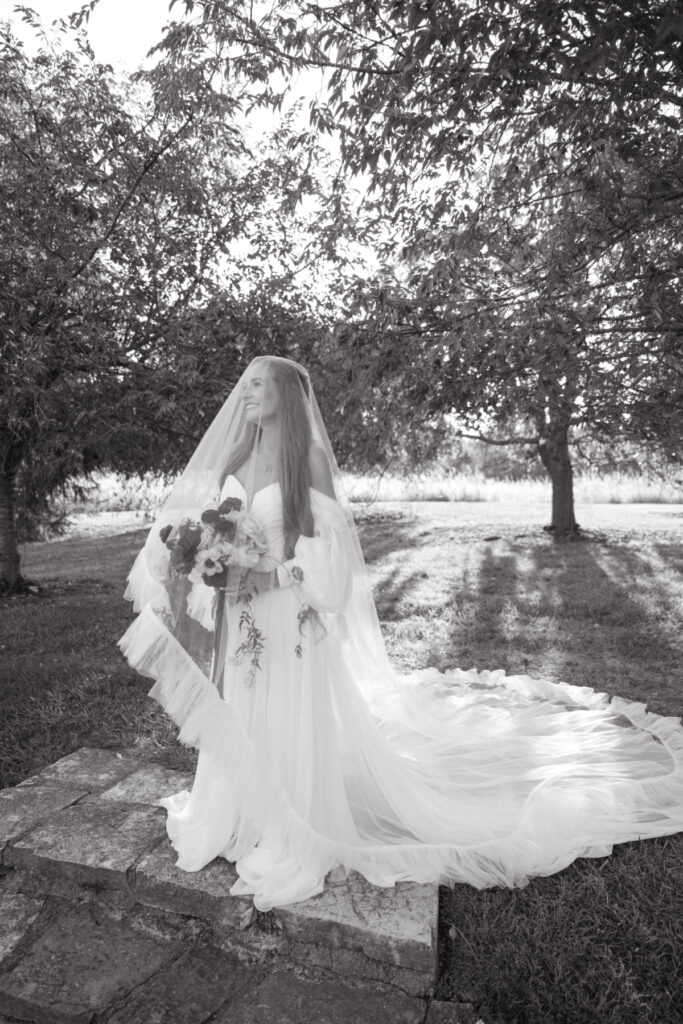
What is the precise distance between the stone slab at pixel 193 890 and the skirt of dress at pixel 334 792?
2.0 inches

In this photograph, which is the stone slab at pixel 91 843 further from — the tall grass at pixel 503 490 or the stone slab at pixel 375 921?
the tall grass at pixel 503 490

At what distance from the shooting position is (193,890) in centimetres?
298

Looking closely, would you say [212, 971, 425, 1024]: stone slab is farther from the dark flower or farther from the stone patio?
the dark flower

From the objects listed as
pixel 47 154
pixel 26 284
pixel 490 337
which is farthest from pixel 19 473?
pixel 490 337

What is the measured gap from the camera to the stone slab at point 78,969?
8.24ft

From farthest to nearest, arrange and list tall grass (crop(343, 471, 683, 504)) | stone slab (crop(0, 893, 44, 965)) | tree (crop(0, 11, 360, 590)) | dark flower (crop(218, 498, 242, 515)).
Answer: tall grass (crop(343, 471, 683, 504)) → tree (crop(0, 11, 360, 590)) → dark flower (crop(218, 498, 242, 515)) → stone slab (crop(0, 893, 44, 965))

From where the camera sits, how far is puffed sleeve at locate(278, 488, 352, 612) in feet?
10.9

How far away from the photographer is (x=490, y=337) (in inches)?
194

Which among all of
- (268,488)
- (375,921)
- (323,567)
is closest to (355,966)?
(375,921)

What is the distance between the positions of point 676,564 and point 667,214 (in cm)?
701

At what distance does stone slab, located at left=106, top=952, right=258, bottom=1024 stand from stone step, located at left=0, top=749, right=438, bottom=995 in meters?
0.12

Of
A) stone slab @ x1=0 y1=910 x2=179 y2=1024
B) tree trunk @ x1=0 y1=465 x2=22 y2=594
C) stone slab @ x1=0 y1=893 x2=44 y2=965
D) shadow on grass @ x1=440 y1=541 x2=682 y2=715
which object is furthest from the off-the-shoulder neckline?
tree trunk @ x1=0 y1=465 x2=22 y2=594

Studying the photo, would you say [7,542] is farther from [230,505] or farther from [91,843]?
[230,505]

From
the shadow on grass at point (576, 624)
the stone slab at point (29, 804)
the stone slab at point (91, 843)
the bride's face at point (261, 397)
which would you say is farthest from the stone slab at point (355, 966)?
the shadow on grass at point (576, 624)
